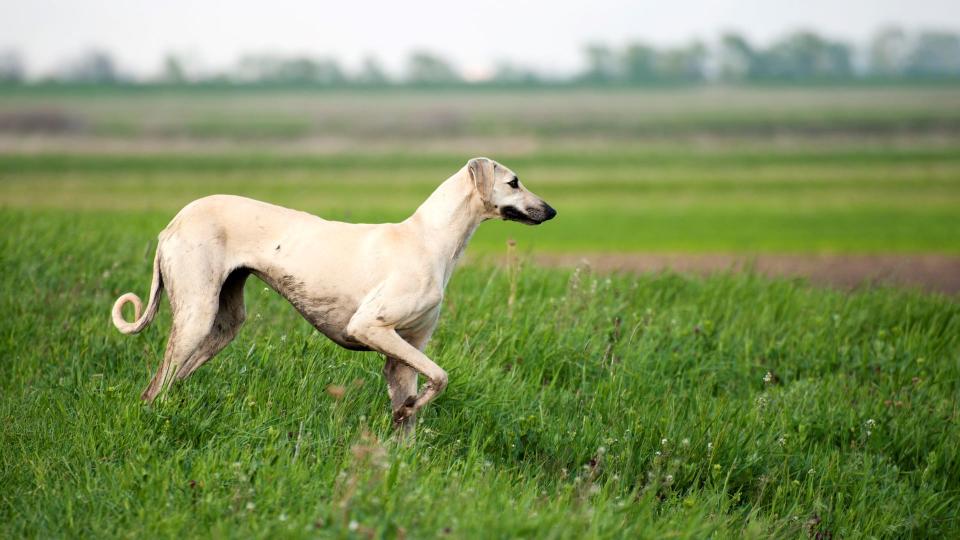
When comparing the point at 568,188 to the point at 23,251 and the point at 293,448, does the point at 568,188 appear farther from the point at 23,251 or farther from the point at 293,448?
the point at 293,448

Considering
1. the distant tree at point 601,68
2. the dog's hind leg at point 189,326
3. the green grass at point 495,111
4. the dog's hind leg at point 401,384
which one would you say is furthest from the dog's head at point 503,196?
the distant tree at point 601,68

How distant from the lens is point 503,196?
19.5 ft

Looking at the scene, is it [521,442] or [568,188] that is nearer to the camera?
[521,442]

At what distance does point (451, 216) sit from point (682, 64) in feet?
593

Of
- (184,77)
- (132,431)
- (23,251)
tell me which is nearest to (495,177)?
(132,431)

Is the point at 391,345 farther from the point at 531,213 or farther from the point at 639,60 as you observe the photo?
the point at 639,60

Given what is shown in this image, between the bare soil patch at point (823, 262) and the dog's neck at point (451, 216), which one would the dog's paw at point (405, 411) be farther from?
the bare soil patch at point (823, 262)

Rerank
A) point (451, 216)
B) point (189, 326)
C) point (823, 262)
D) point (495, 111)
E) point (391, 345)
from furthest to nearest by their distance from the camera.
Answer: point (495, 111), point (823, 262), point (451, 216), point (189, 326), point (391, 345)

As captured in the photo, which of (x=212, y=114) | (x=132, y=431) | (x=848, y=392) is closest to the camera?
(x=132, y=431)

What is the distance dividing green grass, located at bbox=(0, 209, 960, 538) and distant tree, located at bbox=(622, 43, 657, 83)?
17080 cm

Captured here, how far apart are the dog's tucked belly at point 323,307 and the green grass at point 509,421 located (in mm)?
587

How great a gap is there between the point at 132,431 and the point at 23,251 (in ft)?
18.7

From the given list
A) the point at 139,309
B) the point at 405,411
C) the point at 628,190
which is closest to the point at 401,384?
the point at 405,411

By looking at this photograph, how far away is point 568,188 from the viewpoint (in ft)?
164
